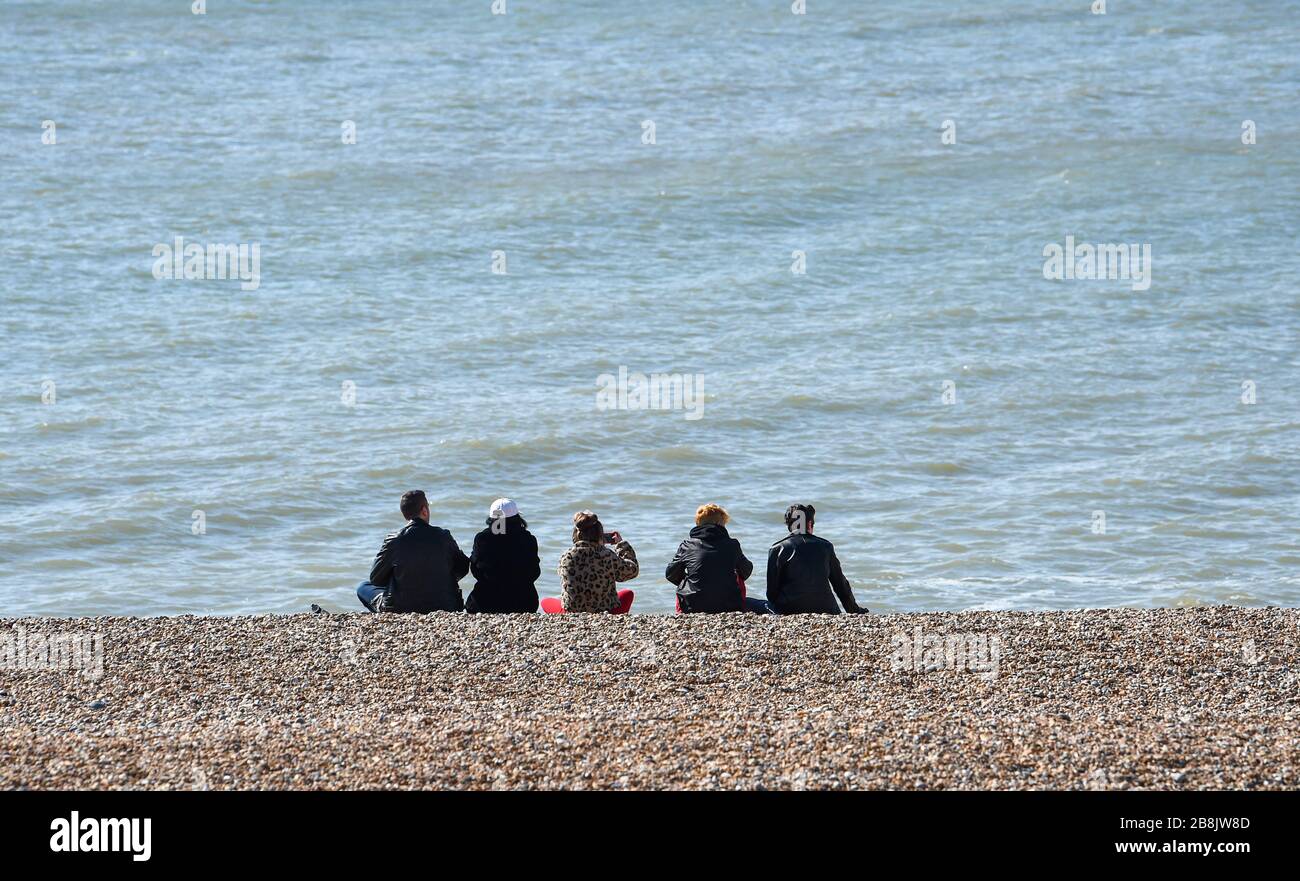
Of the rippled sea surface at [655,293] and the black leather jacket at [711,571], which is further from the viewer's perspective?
the rippled sea surface at [655,293]

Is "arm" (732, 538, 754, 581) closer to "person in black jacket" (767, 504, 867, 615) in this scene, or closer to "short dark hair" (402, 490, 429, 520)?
"person in black jacket" (767, 504, 867, 615)

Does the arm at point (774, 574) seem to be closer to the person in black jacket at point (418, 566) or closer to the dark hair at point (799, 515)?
the dark hair at point (799, 515)

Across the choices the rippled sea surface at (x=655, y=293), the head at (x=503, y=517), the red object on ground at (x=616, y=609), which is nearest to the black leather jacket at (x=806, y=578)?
the red object on ground at (x=616, y=609)

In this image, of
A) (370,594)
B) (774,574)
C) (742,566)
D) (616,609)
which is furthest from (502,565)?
(774,574)

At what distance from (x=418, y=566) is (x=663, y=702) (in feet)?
9.69

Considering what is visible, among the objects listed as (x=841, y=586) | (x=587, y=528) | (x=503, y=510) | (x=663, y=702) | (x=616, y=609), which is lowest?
(x=663, y=702)

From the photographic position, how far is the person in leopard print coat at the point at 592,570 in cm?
1064

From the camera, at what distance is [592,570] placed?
10.6 meters

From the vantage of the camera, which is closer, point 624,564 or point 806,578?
point 806,578

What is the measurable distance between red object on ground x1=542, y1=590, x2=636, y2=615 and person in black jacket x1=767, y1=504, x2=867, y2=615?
1073 millimetres

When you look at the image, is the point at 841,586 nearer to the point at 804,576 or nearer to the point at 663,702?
the point at 804,576

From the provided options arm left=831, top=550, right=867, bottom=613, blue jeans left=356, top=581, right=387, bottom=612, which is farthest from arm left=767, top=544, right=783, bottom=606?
blue jeans left=356, top=581, right=387, bottom=612

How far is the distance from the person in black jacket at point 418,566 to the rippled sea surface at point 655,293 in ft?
9.20
